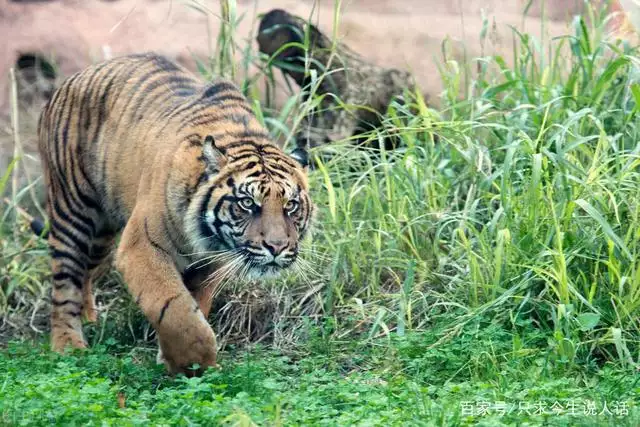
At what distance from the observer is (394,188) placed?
588 centimetres

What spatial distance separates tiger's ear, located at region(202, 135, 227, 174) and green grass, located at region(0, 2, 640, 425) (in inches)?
30.4

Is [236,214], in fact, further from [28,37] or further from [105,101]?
[28,37]

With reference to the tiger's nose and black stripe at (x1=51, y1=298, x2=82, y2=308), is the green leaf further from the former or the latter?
black stripe at (x1=51, y1=298, x2=82, y2=308)

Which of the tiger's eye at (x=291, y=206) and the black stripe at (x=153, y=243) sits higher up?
the tiger's eye at (x=291, y=206)

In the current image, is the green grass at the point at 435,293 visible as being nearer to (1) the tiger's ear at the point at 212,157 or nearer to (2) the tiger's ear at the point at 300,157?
(2) the tiger's ear at the point at 300,157

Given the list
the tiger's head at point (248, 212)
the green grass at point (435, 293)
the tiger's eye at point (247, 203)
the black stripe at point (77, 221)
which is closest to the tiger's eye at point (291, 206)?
the tiger's head at point (248, 212)

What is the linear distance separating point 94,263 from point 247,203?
67.1 inches

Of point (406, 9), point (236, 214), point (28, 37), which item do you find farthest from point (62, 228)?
point (406, 9)

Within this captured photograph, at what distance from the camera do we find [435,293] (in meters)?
5.35

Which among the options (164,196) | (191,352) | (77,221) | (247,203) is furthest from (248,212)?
(77,221)

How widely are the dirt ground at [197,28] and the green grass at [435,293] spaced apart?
194 centimetres

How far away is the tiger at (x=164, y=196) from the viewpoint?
15.8 ft

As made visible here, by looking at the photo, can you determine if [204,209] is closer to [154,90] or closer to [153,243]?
[153,243]

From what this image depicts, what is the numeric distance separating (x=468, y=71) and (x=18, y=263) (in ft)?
10.0
